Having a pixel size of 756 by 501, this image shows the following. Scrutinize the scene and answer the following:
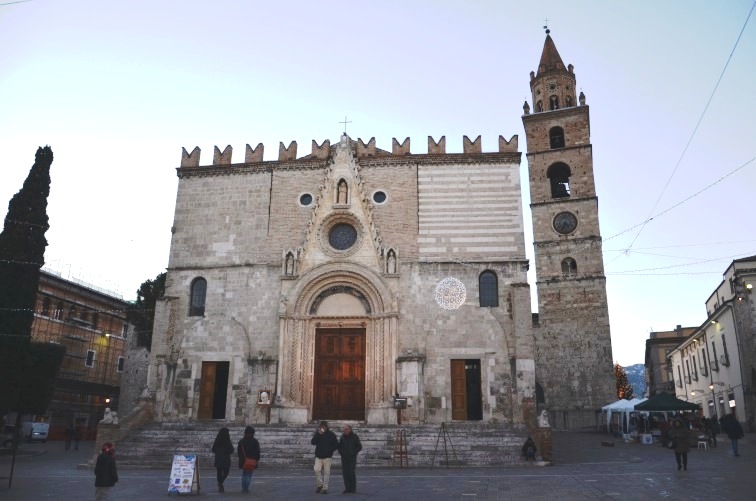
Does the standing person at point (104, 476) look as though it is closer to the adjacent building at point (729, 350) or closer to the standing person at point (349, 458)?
the standing person at point (349, 458)

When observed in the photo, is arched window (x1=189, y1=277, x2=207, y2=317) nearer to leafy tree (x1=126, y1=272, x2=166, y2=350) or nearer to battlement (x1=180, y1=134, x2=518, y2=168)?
battlement (x1=180, y1=134, x2=518, y2=168)

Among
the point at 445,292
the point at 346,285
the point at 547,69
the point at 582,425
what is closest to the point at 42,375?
the point at 346,285

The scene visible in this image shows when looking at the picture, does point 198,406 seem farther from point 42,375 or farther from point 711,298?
point 711,298

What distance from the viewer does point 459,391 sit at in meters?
23.4

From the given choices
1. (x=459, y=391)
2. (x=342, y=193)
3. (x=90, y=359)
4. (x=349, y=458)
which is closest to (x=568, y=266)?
(x=459, y=391)

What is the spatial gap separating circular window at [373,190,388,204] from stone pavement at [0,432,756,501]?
39.4ft

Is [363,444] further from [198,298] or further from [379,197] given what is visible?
[379,197]

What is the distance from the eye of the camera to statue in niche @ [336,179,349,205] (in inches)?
1026

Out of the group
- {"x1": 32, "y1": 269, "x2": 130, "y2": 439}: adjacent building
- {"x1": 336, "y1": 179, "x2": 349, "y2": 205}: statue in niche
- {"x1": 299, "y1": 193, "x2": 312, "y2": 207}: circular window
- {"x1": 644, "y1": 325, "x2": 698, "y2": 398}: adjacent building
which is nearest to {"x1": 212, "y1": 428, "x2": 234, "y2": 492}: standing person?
{"x1": 336, "y1": 179, "x2": 349, "y2": 205}: statue in niche

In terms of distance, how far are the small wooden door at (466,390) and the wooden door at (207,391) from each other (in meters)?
9.83

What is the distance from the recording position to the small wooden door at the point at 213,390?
24312 mm

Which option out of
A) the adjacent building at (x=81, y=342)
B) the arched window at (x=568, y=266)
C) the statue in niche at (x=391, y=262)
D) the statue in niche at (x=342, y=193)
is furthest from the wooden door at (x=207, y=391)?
the arched window at (x=568, y=266)

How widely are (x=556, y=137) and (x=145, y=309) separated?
31.3m

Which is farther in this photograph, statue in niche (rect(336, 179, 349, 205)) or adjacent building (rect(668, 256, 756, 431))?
adjacent building (rect(668, 256, 756, 431))
